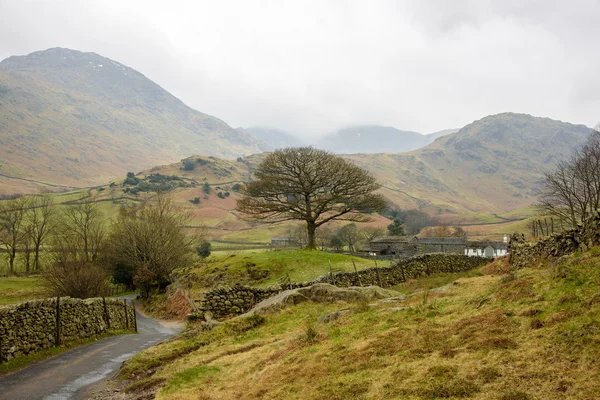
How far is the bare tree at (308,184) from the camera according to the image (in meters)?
44.8

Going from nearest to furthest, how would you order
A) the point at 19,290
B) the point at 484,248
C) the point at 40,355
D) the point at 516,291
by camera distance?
the point at 516,291
the point at 40,355
the point at 19,290
the point at 484,248

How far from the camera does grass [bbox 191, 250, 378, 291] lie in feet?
123

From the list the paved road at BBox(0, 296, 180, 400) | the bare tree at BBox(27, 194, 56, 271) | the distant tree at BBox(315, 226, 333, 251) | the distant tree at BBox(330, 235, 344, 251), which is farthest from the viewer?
the distant tree at BBox(315, 226, 333, 251)

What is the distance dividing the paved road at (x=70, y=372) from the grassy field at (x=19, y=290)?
20245 millimetres

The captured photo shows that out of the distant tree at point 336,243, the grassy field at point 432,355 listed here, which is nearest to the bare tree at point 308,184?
the grassy field at point 432,355

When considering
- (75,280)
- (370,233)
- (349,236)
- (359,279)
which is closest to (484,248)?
(370,233)

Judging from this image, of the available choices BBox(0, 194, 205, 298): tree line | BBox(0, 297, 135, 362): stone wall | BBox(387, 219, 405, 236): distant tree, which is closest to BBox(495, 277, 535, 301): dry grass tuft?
BBox(0, 297, 135, 362): stone wall

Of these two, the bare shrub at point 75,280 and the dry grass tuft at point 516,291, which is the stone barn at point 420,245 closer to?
the bare shrub at point 75,280

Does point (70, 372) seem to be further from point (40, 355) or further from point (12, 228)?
point (12, 228)

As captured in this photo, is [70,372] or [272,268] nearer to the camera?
[70,372]

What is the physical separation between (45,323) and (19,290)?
3467cm

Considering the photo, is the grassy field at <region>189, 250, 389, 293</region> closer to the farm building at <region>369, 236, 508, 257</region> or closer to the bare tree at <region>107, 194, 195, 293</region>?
the bare tree at <region>107, 194, 195, 293</region>

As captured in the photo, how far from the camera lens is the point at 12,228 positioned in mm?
71688

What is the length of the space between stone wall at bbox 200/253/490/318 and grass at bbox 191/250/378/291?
136 inches
